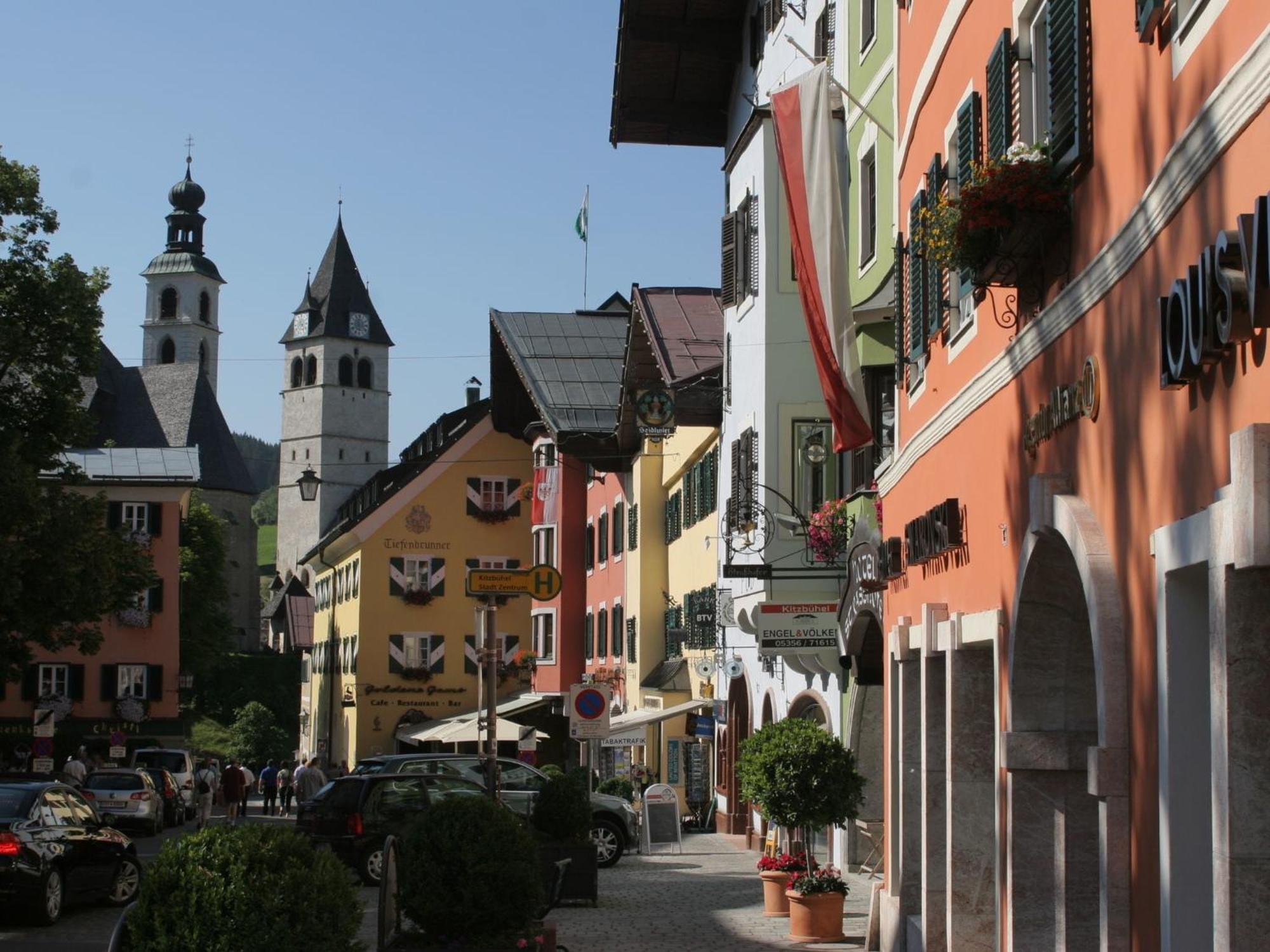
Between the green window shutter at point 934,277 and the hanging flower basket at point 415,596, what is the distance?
5353 cm

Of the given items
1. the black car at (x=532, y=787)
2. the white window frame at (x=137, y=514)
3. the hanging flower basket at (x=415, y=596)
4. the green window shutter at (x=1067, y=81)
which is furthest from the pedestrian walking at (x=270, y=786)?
the green window shutter at (x=1067, y=81)

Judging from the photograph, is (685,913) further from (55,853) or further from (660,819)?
(660,819)

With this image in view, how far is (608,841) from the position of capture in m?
27.3

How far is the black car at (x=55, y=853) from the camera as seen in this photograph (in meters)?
17.8

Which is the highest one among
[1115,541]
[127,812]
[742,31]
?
[742,31]

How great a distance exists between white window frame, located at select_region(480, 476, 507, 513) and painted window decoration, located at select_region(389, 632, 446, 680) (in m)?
4.82

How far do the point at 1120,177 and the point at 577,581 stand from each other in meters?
45.6

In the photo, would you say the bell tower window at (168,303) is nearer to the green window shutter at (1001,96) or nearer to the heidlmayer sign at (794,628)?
the heidlmayer sign at (794,628)

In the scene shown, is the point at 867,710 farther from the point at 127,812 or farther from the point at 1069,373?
the point at 127,812

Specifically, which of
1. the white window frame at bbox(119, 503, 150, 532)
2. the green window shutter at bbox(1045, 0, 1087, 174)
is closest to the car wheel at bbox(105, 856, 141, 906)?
the green window shutter at bbox(1045, 0, 1087, 174)

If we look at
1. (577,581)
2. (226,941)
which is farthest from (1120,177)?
(577,581)

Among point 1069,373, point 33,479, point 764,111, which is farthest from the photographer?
point 33,479

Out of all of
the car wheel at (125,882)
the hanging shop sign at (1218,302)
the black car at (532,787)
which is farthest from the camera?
the black car at (532,787)

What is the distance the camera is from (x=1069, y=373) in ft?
28.4
